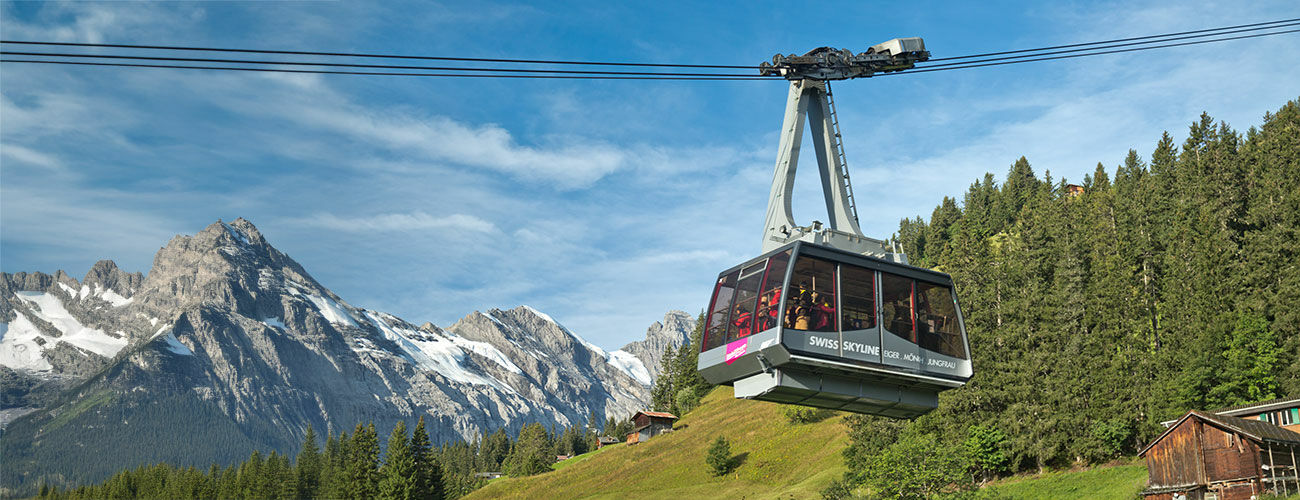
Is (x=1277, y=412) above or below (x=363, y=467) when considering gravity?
above

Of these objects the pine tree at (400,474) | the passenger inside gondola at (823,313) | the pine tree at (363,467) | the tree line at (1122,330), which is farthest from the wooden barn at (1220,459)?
the pine tree at (363,467)

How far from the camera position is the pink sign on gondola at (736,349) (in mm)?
21906

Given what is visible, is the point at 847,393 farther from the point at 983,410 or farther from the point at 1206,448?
the point at 983,410

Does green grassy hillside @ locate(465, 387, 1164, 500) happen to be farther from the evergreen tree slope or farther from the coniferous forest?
the coniferous forest

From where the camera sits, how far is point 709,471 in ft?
280

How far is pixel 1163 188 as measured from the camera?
95.5m

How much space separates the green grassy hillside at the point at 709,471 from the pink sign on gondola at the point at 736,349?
44.8m

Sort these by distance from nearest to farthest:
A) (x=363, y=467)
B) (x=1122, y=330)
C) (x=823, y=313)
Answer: (x=823, y=313), (x=1122, y=330), (x=363, y=467)

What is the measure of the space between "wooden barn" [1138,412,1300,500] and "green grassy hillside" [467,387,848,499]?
21293 mm

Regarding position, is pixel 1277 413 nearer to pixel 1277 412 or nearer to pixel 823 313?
pixel 1277 412

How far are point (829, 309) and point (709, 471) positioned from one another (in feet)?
216

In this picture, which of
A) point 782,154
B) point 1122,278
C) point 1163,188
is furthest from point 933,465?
point 1163,188

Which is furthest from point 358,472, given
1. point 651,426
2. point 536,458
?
point 651,426

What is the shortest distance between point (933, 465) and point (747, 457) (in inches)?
1401
